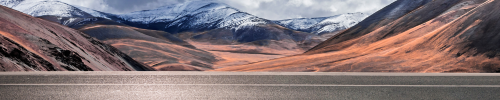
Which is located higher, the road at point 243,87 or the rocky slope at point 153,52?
the road at point 243,87

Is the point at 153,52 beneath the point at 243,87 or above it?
beneath

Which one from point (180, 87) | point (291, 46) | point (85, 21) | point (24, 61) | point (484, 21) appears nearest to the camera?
point (180, 87)

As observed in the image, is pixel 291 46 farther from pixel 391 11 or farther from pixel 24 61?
pixel 24 61

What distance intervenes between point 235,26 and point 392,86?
17808cm

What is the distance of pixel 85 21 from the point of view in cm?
18062

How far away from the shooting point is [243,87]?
7.35 metres

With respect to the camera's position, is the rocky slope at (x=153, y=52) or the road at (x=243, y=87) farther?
the rocky slope at (x=153, y=52)

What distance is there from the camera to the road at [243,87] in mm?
6449

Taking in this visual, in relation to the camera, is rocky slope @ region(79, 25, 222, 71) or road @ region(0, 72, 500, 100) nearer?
road @ region(0, 72, 500, 100)

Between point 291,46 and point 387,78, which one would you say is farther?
point 291,46

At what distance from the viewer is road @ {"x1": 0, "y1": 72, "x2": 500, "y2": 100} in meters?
6.45

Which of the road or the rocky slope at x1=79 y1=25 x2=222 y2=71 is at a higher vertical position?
the road

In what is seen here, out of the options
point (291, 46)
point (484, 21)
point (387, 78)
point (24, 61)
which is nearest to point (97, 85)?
point (24, 61)

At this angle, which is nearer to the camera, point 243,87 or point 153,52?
point 243,87
